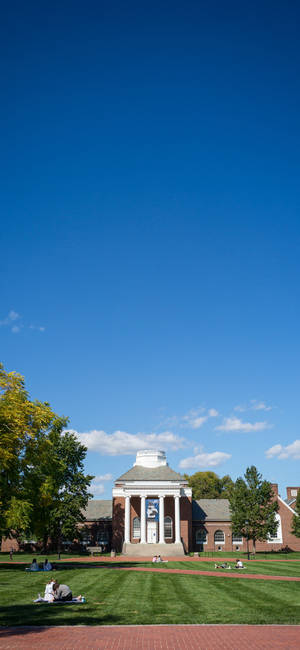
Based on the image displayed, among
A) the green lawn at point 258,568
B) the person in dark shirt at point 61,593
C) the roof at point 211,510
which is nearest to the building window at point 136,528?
the roof at point 211,510

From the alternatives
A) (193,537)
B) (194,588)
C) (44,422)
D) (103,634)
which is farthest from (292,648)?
(193,537)

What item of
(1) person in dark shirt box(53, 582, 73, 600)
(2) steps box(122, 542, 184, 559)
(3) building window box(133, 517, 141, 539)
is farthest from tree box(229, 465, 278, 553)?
(1) person in dark shirt box(53, 582, 73, 600)

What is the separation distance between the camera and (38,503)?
36656 mm

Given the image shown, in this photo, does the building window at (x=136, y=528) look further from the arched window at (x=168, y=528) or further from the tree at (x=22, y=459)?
the tree at (x=22, y=459)

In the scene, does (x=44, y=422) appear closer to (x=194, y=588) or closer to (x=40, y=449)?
(x=40, y=449)

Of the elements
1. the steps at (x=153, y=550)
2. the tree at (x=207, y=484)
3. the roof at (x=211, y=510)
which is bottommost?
the steps at (x=153, y=550)

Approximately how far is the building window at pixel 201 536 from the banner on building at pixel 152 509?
8918 mm

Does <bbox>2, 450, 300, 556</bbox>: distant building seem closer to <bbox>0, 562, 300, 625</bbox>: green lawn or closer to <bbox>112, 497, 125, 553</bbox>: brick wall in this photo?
<bbox>112, 497, 125, 553</bbox>: brick wall

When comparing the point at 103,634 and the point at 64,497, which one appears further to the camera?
the point at 64,497

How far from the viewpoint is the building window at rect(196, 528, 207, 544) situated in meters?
66.7

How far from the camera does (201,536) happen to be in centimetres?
6688

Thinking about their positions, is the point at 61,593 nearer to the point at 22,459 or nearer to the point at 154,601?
the point at 154,601

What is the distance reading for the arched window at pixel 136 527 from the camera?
62.5 meters

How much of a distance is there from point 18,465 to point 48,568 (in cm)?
742
